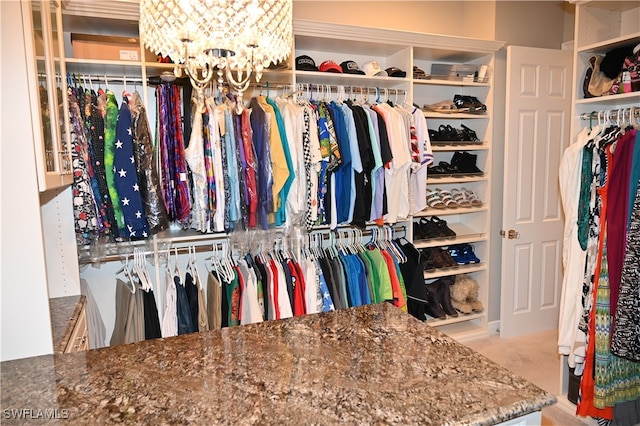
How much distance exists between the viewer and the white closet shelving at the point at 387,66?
2.46 metres

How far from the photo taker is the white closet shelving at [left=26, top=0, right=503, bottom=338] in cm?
246

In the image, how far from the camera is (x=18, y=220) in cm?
133

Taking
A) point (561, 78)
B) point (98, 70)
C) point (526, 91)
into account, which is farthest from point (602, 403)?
point (98, 70)

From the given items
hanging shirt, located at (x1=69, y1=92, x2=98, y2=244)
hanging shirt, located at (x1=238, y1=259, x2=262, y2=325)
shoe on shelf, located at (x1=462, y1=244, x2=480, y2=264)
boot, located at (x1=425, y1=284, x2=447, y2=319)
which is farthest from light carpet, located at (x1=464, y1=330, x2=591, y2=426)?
hanging shirt, located at (x1=69, y1=92, x2=98, y2=244)

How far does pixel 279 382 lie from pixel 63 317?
1.28 metres

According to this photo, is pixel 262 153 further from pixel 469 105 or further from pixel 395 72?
pixel 469 105

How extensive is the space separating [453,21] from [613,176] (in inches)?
83.1

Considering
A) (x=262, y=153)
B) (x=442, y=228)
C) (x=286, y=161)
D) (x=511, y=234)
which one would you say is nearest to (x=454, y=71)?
(x=442, y=228)

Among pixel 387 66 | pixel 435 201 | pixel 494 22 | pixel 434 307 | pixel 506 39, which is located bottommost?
pixel 434 307

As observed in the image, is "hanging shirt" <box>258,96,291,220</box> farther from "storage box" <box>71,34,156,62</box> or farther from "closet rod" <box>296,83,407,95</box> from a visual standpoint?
"storage box" <box>71,34,156,62</box>

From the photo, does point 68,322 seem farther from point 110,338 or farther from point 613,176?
point 613,176

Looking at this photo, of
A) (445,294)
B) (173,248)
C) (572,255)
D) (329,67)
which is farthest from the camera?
(445,294)

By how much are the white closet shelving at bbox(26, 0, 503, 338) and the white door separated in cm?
17

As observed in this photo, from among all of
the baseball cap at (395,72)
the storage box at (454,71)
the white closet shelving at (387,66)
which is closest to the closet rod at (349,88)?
the white closet shelving at (387,66)
